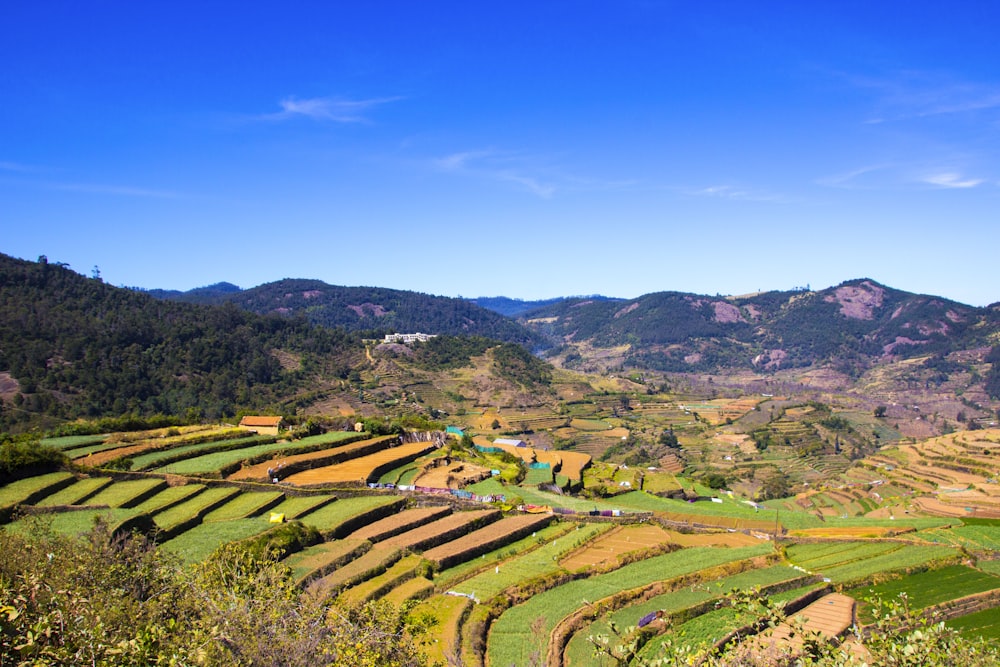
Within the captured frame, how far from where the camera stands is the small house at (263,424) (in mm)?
47875

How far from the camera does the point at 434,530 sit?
29859mm

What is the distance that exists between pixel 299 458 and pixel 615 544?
19.5 metres

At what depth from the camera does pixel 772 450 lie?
76438mm

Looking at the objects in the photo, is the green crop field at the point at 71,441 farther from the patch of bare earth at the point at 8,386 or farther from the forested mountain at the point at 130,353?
the patch of bare earth at the point at 8,386

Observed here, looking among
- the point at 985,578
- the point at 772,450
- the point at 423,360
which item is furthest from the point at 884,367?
the point at 985,578

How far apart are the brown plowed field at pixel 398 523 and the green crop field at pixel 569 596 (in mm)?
8054

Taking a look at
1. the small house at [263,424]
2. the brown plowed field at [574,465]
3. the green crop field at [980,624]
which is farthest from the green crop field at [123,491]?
the green crop field at [980,624]

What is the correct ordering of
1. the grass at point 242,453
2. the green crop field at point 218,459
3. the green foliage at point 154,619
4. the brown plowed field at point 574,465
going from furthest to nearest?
the brown plowed field at point 574,465 → the grass at point 242,453 → the green crop field at point 218,459 → the green foliage at point 154,619

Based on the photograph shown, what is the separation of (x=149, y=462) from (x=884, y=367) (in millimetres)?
173170

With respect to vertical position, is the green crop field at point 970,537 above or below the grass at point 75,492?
below

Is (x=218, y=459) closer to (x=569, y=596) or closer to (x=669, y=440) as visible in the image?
(x=569, y=596)

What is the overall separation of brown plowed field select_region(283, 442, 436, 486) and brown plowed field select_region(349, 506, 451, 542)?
16.9 feet

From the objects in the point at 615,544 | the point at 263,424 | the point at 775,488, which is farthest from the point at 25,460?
the point at 775,488

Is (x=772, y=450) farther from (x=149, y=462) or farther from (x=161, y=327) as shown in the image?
(x=161, y=327)
